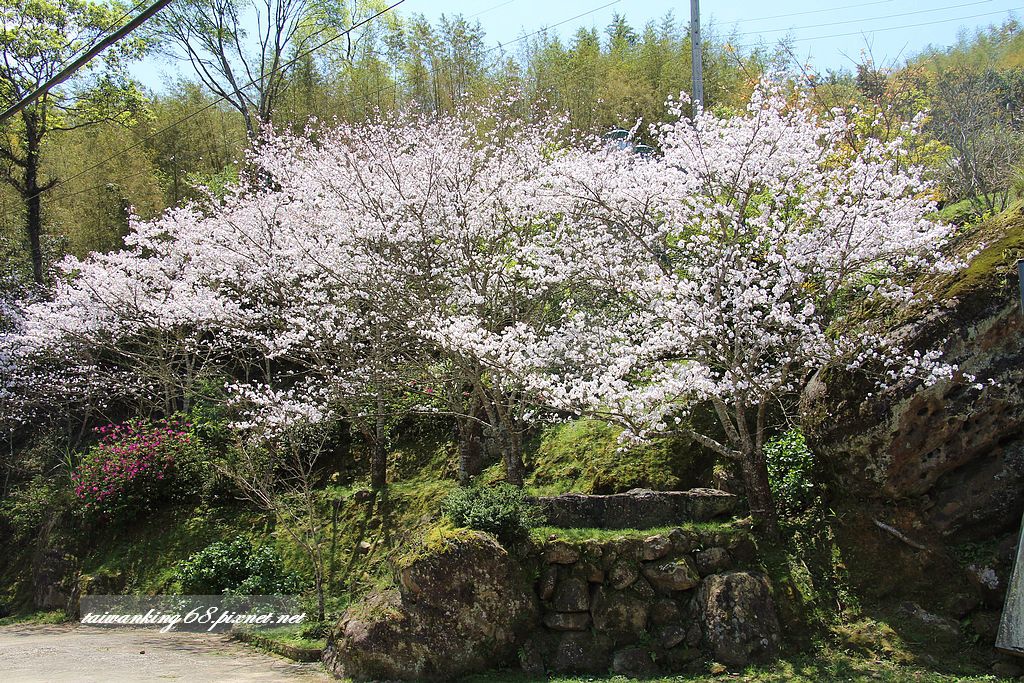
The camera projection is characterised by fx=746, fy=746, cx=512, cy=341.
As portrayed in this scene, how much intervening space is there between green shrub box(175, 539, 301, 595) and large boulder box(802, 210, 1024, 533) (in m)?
6.64

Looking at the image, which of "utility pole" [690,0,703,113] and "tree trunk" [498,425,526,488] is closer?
"tree trunk" [498,425,526,488]

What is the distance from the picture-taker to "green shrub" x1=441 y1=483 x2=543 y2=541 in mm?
6574

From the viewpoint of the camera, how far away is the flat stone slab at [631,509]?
6.89 m

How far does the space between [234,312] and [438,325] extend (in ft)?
14.9

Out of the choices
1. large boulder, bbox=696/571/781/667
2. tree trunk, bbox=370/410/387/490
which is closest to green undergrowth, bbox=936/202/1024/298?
large boulder, bbox=696/571/781/667

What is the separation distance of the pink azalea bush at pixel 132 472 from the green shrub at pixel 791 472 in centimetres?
861

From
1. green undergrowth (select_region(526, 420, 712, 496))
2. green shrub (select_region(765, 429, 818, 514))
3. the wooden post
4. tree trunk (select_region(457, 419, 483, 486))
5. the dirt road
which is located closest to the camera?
the wooden post

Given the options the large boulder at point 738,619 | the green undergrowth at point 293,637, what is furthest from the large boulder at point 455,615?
the large boulder at point 738,619

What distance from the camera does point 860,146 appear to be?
32.4ft

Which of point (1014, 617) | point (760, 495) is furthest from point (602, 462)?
point (1014, 617)

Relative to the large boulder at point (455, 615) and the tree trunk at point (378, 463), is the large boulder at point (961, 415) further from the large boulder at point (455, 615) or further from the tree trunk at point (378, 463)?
the tree trunk at point (378, 463)

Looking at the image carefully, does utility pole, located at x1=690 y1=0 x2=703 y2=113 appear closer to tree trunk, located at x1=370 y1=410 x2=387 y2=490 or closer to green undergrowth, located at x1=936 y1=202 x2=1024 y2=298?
green undergrowth, located at x1=936 y1=202 x2=1024 y2=298

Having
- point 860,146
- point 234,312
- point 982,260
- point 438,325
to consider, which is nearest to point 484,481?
point 438,325

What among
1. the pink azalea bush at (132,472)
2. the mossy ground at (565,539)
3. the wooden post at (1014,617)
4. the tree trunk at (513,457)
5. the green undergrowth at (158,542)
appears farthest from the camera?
the pink azalea bush at (132,472)
